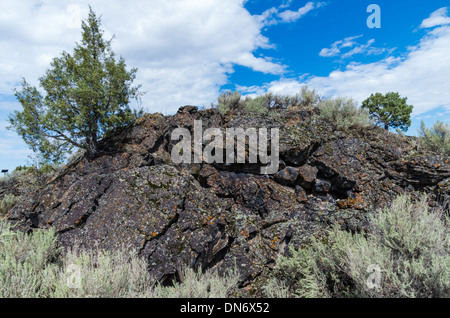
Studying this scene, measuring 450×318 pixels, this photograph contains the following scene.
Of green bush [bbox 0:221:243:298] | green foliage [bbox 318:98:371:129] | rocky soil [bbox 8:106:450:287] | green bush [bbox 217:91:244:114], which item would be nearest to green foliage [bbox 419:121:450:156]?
rocky soil [bbox 8:106:450:287]

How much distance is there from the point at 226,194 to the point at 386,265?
492 centimetres

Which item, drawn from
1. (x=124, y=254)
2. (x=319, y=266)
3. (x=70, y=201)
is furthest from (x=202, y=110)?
(x=319, y=266)

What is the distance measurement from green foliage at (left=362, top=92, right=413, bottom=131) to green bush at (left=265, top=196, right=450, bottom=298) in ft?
76.2

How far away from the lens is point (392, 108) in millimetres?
24219

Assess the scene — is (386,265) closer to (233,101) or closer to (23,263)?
(23,263)

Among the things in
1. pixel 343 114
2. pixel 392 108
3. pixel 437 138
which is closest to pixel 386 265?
pixel 343 114

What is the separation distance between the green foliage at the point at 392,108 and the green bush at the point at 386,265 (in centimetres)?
2321

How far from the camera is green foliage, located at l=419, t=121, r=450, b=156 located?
1034 cm

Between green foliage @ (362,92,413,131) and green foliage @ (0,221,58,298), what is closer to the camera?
green foliage @ (0,221,58,298)

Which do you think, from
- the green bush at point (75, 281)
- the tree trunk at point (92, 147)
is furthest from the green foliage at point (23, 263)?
the tree trunk at point (92, 147)

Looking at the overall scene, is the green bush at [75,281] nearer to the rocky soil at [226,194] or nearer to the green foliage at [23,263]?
the green foliage at [23,263]

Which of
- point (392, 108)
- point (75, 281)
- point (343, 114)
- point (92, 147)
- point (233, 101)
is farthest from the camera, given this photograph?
point (392, 108)

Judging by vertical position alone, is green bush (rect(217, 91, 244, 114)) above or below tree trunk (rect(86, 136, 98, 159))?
above

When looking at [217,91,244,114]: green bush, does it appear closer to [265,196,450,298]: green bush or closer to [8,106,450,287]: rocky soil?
[8,106,450,287]: rocky soil
